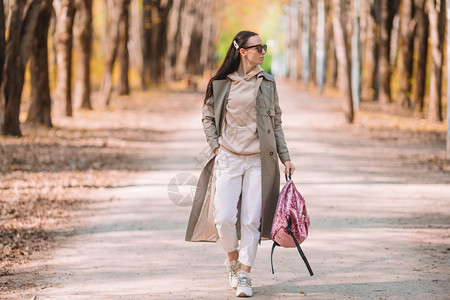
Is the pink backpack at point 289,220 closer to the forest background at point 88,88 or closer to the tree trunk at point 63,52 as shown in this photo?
the forest background at point 88,88

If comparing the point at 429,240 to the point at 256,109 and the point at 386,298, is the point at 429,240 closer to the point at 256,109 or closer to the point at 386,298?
the point at 386,298

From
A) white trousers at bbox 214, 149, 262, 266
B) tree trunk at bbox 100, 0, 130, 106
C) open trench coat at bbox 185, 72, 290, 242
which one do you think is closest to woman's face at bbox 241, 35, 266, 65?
open trench coat at bbox 185, 72, 290, 242

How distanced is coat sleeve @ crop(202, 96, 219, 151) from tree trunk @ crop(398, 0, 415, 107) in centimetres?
2211

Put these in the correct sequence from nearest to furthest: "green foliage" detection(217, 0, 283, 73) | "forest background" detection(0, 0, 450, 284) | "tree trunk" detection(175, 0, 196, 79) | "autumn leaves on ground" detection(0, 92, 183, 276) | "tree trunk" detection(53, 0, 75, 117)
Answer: "autumn leaves on ground" detection(0, 92, 183, 276) < "forest background" detection(0, 0, 450, 284) < "tree trunk" detection(53, 0, 75, 117) < "tree trunk" detection(175, 0, 196, 79) < "green foliage" detection(217, 0, 283, 73)

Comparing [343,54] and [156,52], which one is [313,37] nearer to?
[156,52]

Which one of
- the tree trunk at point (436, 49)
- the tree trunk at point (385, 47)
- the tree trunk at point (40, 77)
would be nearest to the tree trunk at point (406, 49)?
the tree trunk at point (385, 47)

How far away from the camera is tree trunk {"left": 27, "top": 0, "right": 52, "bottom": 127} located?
19.5 metres

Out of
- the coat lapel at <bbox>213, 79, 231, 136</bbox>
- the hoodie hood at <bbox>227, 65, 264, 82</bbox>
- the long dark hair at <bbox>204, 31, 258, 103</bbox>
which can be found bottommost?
the coat lapel at <bbox>213, 79, 231, 136</bbox>

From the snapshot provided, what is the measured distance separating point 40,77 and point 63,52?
105 inches

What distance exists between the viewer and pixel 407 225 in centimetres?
898

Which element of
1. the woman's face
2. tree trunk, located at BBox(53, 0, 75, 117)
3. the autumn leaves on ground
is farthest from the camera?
tree trunk, located at BBox(53, 0, 75, 117)

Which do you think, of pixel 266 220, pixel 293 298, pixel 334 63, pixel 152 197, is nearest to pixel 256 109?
pixel 266 220

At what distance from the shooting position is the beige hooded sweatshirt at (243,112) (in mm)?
6066

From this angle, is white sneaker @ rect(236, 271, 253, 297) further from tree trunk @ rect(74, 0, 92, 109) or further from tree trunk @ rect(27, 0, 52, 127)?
tree trunk @ rect(74, 0, 92, 109)
